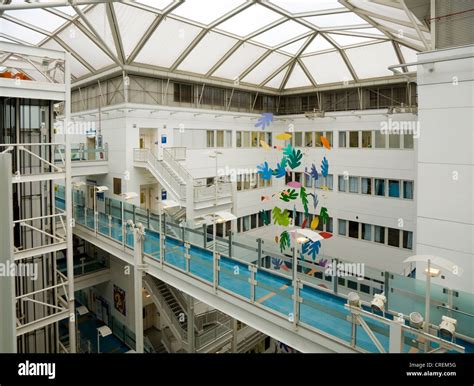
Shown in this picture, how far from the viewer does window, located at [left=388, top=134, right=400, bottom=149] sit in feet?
63.9

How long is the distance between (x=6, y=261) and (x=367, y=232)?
2108 cm

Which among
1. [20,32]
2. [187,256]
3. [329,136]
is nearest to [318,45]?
[329,136]

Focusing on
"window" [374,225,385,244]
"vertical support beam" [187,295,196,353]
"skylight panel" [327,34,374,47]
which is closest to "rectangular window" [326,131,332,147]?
"skylight panel" [327,34,374,47]

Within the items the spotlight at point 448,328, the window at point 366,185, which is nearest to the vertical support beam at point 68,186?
the spotlight at point 448,328

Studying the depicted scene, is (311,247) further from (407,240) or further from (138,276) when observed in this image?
(138,276)

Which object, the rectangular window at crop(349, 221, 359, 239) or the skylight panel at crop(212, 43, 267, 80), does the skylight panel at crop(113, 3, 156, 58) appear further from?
the rectangular window at crop(349, 221, 359, 239)

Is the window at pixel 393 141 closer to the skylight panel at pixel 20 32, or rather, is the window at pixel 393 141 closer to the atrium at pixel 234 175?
the atrium at pixel 234 175

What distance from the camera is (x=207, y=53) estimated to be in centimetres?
1805

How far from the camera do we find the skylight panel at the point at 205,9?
1418 cm

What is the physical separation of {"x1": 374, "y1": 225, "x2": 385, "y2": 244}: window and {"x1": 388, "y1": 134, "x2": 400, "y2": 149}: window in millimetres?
4819

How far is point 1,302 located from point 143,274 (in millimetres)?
9419

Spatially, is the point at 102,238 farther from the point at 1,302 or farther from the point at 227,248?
the point at 1,302
